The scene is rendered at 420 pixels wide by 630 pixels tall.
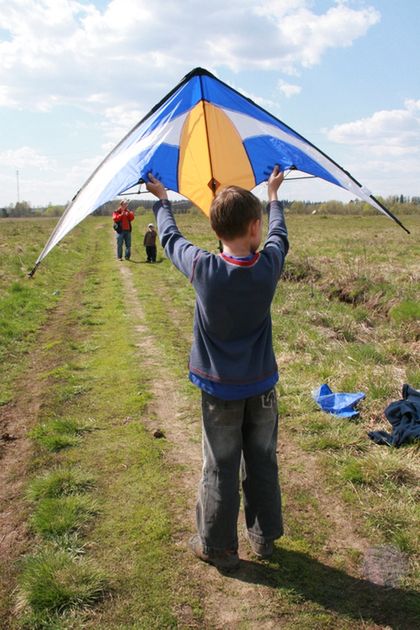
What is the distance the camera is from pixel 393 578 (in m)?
3.71

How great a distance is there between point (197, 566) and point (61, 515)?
1.32m

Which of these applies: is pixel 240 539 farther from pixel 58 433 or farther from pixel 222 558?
pixel 58 433

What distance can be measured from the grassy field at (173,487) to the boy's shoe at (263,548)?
0.22ft

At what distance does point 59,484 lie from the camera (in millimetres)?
4926

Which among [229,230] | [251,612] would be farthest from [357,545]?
[229,230]

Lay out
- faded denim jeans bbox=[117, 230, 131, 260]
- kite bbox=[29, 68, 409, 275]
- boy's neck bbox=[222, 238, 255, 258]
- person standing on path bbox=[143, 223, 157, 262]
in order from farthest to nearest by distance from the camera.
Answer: faded denim jeans bbox=[117, 230, 131, 260] → person standing on path bbox=[143, 223, 157, 262] → kite bbox=[29, 68, 409, 275] → boy's neck bbox=[222, 238, 255, 258]

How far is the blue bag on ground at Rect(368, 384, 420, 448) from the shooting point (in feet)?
17.8

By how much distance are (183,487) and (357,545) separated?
1.66 meters

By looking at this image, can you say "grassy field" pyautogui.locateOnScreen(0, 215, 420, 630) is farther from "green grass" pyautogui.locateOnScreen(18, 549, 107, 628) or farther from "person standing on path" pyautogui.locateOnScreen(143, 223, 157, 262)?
"person standing on path" pyautogui.locateOnScreen(143, 223, 157, 262)

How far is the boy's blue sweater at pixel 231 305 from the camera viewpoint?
3.27m

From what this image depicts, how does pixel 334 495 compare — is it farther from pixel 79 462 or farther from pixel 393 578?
pixel 79 462

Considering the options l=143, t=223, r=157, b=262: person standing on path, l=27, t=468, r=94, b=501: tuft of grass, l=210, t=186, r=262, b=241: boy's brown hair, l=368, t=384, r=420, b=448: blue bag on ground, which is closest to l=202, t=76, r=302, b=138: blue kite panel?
l=210, t=186, r=262, b=241: boy's brown hair

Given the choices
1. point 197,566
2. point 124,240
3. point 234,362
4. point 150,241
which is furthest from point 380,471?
point 124,240

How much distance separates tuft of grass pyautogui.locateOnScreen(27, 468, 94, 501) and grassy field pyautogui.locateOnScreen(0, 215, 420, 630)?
17 mm
